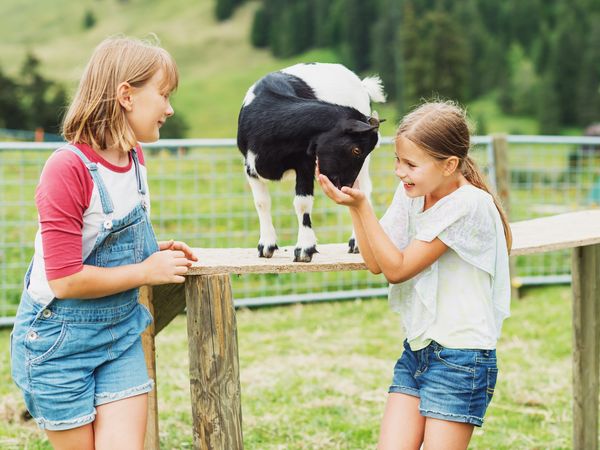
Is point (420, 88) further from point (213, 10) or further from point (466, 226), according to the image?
point (466, 226)

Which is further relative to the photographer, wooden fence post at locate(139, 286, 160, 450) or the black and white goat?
wooden fence post at locate(139, 286, 160, 450)

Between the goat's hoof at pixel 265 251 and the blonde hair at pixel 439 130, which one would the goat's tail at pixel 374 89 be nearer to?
the blonde hair at pixel 439 130

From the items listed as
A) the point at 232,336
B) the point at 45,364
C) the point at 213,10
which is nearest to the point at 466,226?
the point at 232,336

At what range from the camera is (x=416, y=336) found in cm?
253

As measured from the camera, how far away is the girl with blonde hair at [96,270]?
7.12 feet

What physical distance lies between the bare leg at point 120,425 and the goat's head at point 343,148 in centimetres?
92

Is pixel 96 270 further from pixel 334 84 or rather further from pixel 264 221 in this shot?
pixel 334 84

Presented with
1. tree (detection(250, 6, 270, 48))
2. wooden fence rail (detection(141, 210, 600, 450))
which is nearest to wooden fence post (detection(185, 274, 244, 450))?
wooden fence rail (detection(141, 210, 600, 450))

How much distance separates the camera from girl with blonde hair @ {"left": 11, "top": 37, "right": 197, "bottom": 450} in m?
2.17

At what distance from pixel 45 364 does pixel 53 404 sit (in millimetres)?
116

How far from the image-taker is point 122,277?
7.34 feet

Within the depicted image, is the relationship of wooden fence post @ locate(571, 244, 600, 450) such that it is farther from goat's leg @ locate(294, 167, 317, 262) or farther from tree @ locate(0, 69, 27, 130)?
tree @ locate(0, 69, 27, 130)

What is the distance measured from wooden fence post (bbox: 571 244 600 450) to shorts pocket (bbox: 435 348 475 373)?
119 cm

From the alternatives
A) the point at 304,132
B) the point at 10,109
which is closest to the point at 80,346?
the point at 304,132
